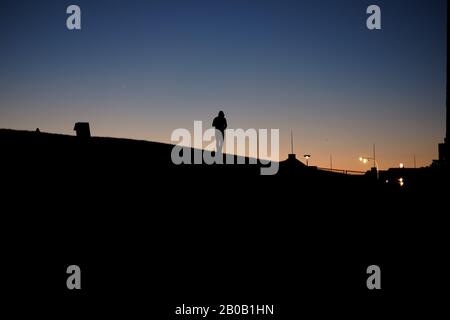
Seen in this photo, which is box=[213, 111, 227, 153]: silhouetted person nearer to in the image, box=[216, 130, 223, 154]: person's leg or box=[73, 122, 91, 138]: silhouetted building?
box=[216, 130, 223, 154]: person's leg

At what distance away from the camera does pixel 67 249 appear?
743 centimetres

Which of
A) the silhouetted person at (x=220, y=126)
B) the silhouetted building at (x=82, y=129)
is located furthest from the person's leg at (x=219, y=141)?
the silhouetted building at (x=82, y=129)

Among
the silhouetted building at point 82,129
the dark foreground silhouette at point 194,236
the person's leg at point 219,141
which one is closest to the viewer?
the dark foreground silhouette at point 194,236

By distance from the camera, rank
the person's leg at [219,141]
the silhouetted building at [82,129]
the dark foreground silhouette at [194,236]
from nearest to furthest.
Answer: the dark foreground silhouette at [194,236], the silhouetted building at [82,129], the person's leg at [219,141]

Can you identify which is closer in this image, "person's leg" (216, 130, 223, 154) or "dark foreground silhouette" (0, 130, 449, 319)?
"dark foreground silhouette" (0, 130, 449, 319)

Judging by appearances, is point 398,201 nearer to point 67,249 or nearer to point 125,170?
point 125,170

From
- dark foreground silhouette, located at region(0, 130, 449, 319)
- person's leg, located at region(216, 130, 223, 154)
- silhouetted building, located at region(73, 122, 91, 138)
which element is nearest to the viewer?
dark foreground silhouette, located at region(0, 130, 449, 319)

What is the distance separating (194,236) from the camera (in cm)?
844

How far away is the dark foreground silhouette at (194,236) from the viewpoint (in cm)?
706

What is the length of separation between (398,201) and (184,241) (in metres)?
8.25

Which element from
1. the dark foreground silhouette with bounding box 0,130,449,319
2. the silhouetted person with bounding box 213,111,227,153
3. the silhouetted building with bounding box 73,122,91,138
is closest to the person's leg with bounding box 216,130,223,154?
the silhouetted person with bounding box 213,111,227,153

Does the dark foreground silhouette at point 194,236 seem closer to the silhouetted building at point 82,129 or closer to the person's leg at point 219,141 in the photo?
the silhouetted building at point 82,129

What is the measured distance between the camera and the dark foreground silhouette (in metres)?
7.06

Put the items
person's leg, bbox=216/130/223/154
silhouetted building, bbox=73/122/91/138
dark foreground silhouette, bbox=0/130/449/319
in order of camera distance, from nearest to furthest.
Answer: dark foreground silhouette, bbox=0/130/449/319 < silhouetted building, bbox=73/122/91/138 < person's leg, bbox=216/130/223/154
